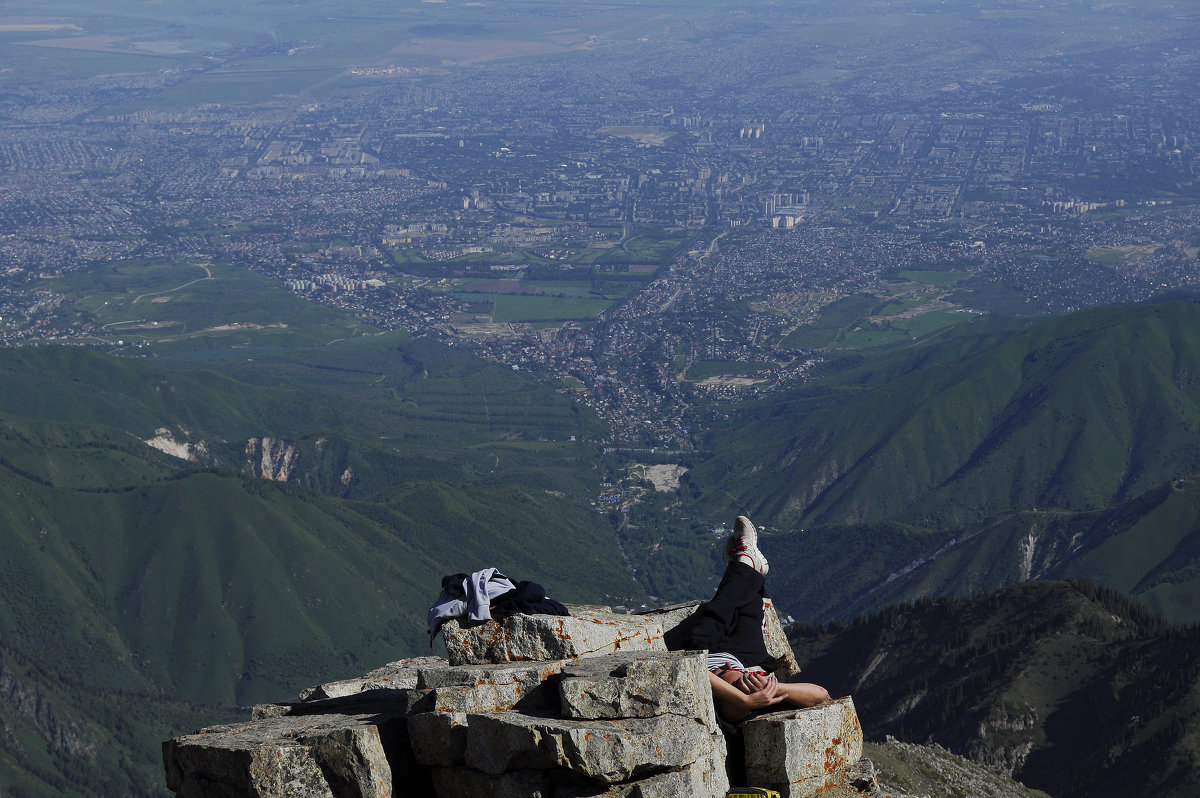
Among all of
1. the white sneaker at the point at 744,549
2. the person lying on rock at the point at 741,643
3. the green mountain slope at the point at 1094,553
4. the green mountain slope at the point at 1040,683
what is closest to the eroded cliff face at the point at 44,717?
the green mountain slope at the point at 1040,683

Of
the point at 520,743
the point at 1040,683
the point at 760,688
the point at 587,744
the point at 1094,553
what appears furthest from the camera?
the point at 1094,553

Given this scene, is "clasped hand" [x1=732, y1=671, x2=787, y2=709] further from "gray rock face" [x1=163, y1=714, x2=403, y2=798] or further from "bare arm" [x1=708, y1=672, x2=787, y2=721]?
"gray rock face" [x1=163, y1=714, x2=403, y2=798]

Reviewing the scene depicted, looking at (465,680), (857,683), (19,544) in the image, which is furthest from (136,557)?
(465,680)

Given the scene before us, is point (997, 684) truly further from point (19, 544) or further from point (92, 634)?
point (19, 544)

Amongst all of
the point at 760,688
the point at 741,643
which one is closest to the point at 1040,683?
the point at 741,643

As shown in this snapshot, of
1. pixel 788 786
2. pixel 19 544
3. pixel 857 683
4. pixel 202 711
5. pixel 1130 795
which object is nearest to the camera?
pixel 788 786

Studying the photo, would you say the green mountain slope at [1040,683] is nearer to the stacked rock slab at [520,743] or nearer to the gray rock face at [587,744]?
the stacked rock slab at [520,743]

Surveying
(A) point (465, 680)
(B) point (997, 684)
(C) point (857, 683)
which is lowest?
(C) point (857, 683)

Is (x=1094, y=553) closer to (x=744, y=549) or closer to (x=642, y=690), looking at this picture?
(x=744, y=549)
